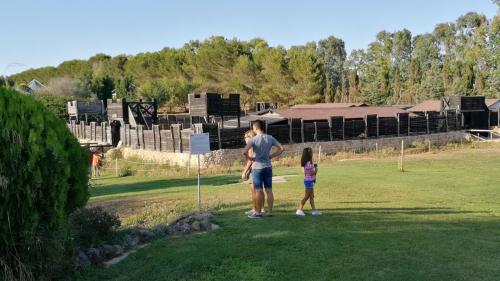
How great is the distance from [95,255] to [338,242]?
3.72m

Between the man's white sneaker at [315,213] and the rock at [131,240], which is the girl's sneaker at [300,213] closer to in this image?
the man's white sneaker at [315,213]

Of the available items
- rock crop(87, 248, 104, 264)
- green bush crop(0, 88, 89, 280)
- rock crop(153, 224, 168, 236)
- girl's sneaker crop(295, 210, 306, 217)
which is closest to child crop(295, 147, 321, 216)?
girl's sneaker crop(295, 210, 306, 217)

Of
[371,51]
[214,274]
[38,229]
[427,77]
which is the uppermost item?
[371,51]

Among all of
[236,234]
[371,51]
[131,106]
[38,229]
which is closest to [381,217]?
[236,234]

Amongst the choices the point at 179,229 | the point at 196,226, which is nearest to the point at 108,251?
the point at 179,229

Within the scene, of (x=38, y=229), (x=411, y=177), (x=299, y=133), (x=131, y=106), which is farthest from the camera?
(x=131, y=106)

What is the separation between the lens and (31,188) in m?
6.04

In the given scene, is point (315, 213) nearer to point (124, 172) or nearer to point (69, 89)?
point (124, 172)

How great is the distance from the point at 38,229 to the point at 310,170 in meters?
5.74

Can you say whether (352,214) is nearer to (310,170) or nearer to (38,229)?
(310,170)

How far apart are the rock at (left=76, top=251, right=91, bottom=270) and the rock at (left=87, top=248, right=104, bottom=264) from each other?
0.36ft

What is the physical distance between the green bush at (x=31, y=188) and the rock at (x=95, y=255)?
0.87m

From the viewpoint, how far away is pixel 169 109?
8581 centimetres

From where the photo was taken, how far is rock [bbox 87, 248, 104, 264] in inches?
298
